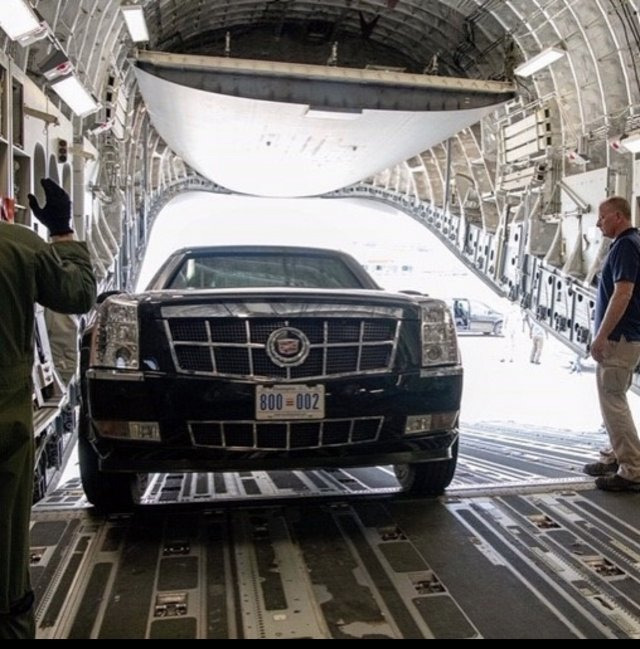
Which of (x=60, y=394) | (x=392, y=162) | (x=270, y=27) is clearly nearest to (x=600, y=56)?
(x=392, y=162)

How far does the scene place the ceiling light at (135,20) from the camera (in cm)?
789

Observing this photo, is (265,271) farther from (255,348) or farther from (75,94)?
(75,94)

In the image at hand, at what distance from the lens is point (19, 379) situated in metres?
1.93

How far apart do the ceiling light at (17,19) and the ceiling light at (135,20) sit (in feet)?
11.0

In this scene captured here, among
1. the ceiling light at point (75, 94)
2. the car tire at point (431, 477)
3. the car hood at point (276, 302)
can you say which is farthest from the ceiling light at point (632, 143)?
the car hood at point (276, 302)

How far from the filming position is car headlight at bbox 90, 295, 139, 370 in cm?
287

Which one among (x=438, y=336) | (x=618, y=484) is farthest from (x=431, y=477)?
(x=618, y=484)

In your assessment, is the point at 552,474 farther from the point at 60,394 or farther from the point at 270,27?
the point at 270,27

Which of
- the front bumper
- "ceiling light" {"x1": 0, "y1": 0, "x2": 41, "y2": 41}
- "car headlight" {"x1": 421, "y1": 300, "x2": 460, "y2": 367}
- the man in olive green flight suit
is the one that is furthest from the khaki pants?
"ceiling light" {"x1": 0, "y1": 0, "x2": 41, "y2": 41}

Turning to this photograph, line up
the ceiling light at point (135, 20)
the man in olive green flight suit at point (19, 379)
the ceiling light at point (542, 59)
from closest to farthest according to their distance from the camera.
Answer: the man in olive green flight suit at point (19, 379) → the ceiling light at point (135, 20) → the ceiling light at point (542, 59)

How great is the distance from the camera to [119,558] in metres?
2.82

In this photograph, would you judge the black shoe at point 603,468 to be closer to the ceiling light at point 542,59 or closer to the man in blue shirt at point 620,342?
the man in blue shirt at point 620,342

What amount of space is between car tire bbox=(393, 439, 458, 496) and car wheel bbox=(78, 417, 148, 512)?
1503mm
